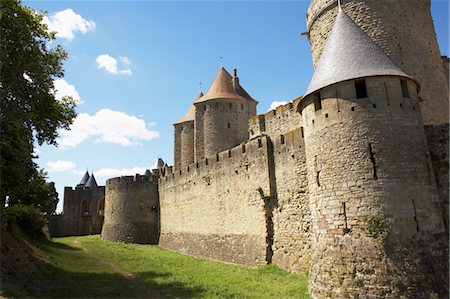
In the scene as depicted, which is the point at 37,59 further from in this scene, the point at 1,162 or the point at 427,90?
the point at 427,90

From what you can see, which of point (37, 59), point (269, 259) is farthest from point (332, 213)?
point (37, 59)

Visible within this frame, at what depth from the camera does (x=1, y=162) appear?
8.05 metres

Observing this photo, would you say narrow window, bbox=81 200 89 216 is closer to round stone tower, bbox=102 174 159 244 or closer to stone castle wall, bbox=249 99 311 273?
round stone tower, bbox=102 174 159 244

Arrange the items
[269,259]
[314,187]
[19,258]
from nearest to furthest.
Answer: [314,187] < [19,258] < [269,259]

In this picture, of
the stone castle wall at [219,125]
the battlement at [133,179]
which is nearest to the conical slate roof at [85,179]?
the battlement at [133,179]

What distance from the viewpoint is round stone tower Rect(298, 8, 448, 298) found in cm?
741

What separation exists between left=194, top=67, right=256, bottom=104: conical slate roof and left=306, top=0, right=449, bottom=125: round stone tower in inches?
560

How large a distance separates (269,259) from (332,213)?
4.85 m

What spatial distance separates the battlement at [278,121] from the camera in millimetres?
13992

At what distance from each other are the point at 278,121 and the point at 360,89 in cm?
633

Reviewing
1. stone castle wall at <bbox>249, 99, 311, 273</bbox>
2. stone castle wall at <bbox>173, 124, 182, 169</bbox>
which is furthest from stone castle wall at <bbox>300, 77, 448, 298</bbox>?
stone castle wall at <bbox>173, 124, 182, 169</bbox>

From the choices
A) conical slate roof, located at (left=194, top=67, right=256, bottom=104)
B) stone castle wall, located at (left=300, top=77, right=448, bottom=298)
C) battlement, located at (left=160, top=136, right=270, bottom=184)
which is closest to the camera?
stone castle wall, located at (left=300, top=77, right=448, bottom=298)

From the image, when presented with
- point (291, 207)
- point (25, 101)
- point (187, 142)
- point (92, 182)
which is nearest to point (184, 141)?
point (187, 142)

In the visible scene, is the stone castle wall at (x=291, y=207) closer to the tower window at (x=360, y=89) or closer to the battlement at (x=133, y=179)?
the tower window at (x=360, y=89)
